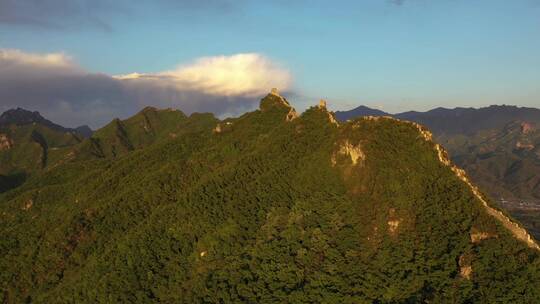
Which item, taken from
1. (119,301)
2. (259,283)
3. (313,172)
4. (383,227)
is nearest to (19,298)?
(119,301)

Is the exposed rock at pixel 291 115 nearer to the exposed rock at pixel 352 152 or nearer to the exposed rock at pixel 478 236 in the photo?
the exposed rock at pixel 352 152

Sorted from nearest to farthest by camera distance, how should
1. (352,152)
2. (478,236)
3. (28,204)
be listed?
(478,236) → (352,152) → (28,204)

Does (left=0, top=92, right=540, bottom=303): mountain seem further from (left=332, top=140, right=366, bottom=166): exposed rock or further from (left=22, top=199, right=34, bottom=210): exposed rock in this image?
(left=22, top=199, right=34, bottom=210): exposed rock

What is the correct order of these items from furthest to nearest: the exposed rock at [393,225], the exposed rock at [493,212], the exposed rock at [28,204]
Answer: the exposed rock at [28,204] < the exposed rock at [393,225] < the exposed rock at [493,212]

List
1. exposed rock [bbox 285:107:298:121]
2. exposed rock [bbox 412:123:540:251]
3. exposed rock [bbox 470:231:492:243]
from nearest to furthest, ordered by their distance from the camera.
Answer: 1. exposed rock [bbox 470:231:492:243]
2. exposed rock [bbox 412:123:540:251]
3. exposed rock [bbox 285:107:298:121]

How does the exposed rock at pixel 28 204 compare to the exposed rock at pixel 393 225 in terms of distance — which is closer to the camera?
the exposed rock at pixel 393 225

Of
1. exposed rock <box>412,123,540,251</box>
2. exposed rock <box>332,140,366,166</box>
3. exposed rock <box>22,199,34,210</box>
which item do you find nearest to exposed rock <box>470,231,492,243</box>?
exposed rock <box>412,123,540,251</box>

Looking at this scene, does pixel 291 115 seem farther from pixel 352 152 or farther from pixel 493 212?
pixel 493 212

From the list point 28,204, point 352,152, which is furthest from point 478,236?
point 28,204

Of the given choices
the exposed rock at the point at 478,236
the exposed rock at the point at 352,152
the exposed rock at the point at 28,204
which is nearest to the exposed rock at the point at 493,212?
the exposed rock at the point at 478,236
